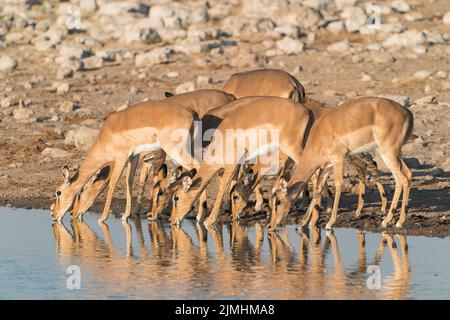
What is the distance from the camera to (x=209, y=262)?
1196 centimetres

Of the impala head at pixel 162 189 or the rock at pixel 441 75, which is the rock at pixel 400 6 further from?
the impala head at pixel 162 189

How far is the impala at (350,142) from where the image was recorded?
1398cm

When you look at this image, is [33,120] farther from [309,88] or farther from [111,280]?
[111,280]

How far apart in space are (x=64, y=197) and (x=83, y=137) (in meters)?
4.19

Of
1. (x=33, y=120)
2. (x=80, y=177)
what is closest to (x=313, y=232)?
(x=80, y=177)

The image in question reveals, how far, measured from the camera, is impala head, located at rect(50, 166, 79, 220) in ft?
49.6

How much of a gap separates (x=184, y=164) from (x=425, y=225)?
3.14 m

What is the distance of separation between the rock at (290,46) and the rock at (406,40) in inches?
75.5

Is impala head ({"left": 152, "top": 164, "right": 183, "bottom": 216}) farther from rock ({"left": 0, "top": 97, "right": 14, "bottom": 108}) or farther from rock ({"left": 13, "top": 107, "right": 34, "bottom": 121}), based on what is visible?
rock ({"left": 0, "top": 97, "right": 14, "bottom": 108})

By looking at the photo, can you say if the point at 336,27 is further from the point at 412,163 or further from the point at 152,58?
the point at 412,163

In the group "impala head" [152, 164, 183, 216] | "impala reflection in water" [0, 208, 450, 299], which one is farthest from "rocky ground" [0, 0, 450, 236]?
"impala reflection in water" [0, 208, 450, 299]

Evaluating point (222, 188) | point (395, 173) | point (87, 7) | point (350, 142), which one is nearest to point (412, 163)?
point (395, 173)

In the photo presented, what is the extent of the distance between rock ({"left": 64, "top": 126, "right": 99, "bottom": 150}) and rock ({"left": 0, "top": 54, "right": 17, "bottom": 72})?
703cm

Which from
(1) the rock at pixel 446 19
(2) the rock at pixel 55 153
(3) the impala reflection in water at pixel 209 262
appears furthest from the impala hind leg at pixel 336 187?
(1) the rock at pixel 446 19
